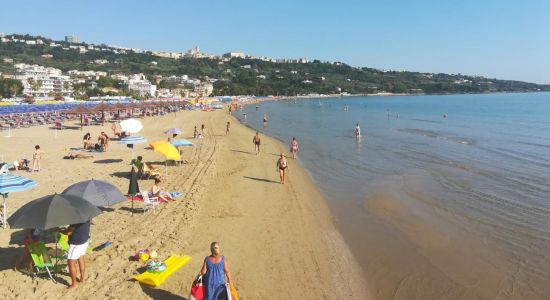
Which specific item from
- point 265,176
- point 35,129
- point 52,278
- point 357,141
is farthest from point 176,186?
point 35,129

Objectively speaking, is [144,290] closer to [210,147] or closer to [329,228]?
[329,228]

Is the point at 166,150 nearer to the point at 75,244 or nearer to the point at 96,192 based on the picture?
the point at 96,192

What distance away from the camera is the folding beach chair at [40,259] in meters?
6.68

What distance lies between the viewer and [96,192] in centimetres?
858

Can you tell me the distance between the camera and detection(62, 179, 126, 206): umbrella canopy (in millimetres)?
8401

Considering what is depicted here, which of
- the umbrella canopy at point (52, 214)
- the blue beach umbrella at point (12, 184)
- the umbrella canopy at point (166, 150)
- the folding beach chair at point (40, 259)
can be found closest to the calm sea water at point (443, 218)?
the umbrella canopy at point (52, 214)

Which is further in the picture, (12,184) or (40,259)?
(12,184)

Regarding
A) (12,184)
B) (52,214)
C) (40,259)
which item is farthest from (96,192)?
(52,214)

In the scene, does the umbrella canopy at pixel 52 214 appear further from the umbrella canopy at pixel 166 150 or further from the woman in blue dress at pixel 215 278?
the umbrella canopy at pixel 166 150

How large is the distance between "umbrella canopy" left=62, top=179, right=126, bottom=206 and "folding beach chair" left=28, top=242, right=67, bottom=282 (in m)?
1.66

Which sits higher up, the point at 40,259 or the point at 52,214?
the point at 52,214

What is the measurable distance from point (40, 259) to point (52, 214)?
1213 millimetres

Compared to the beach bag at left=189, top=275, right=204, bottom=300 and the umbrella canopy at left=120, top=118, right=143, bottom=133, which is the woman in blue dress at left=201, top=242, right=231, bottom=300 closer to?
the beach bag at left=189, top=275, right=204, bottom=300

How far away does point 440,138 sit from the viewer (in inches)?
1284
